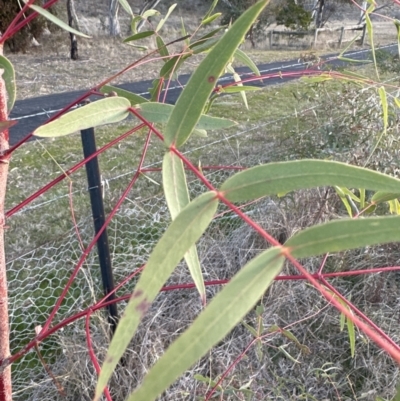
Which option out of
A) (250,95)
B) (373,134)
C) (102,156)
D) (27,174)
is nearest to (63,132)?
(373,134)

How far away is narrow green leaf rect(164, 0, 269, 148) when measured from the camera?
0.27 metres

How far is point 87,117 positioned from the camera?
1.05 feet

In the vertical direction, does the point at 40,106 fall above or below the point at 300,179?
below

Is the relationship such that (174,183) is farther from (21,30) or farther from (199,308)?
(21,30)

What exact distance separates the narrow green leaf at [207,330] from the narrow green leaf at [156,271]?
0.03 m

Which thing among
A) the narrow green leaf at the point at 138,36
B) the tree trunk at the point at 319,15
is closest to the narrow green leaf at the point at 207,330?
the narrow green leaf at the point at 138,36

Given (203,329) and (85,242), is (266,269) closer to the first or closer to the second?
(203,329)

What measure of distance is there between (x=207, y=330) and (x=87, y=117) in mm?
187

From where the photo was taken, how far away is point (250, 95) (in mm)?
3984

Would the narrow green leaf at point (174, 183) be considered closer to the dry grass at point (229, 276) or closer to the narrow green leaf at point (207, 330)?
the narrow green leaf at point (207, 330)

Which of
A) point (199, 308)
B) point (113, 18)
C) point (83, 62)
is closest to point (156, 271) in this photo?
point (199, 308)

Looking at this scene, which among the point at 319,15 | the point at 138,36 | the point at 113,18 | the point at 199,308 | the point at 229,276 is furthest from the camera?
the point at 319,15

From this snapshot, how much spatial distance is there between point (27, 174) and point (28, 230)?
597 millimetres

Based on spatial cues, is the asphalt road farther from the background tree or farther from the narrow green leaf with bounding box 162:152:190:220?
the narrow green leaf with bounding box 162:152:190:220
